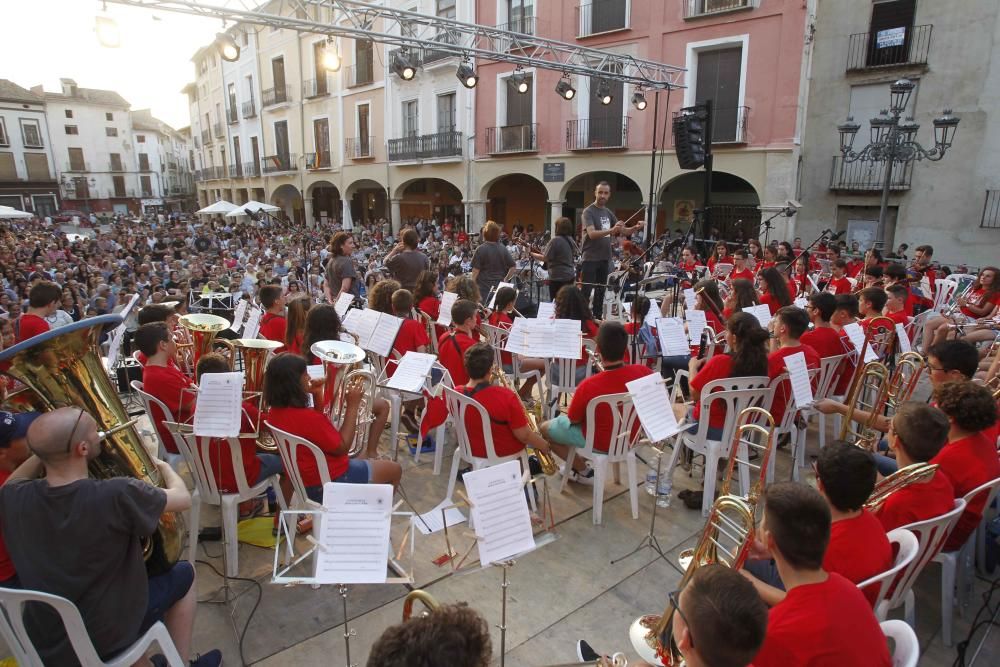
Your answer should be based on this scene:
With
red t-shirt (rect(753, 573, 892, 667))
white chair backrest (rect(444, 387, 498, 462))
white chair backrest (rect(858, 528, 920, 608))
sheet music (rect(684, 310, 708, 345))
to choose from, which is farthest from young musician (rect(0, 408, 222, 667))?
sheet music (rect(684, 310, 708, 345))

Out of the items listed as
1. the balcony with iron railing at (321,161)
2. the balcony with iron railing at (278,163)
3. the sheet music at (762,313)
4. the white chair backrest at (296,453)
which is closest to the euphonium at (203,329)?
the white chair backrest at (296,453)

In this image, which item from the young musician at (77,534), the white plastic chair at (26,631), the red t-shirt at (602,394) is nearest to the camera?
the white plastic chair at (26,631)

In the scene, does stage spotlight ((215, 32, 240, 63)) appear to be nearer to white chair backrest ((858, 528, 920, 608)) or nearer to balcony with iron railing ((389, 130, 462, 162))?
white chair backrest ((858, 528, 920, 608))

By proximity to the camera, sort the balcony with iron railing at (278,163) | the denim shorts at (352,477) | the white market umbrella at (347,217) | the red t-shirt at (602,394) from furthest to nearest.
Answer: the balcony with iron railing at (278,163) → the white market umbrella at (347,217) → the red t-shirt at (602,394) → the denim shorts at (352,477)

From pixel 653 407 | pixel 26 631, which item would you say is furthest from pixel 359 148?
pixel 26 631

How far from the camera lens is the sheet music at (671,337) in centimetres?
465

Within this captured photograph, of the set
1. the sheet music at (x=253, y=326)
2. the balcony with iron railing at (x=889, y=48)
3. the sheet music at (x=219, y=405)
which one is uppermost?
the balcony with iron railing at (x=889, y=48)

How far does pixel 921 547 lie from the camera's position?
232 centimetres

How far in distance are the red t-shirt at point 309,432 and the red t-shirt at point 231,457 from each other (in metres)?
0.28

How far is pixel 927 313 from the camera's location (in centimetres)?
654

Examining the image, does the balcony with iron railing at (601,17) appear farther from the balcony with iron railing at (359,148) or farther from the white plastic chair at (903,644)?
the white plastic chair at (903,644)

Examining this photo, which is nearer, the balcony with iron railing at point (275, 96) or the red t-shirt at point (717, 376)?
A: the red t-shirt at point (717, 376)

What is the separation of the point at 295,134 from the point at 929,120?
24.6 meters

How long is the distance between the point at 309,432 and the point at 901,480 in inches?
111
